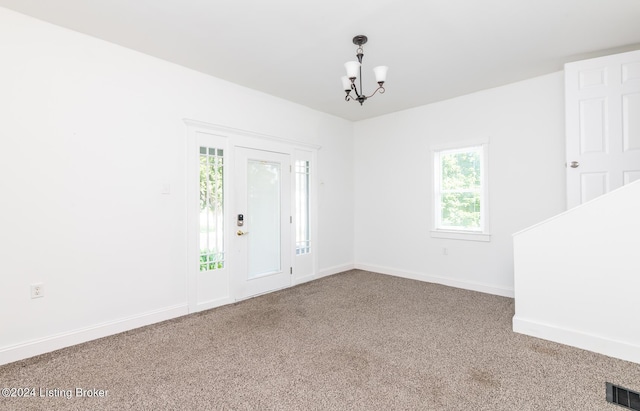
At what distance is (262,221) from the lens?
4199 millimetres

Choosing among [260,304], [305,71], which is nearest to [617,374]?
[260,304]

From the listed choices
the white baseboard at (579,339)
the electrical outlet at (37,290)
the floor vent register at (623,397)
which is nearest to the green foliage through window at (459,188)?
the white baseboard at (579,339)

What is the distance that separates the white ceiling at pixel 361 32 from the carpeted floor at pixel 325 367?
9.31 ft

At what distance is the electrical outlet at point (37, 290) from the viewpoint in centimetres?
250

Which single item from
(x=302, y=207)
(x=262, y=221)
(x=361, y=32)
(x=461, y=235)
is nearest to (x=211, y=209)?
(x=262, y=221)

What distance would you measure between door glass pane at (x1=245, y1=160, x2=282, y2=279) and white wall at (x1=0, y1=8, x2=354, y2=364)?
843 mm

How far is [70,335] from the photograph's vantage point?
8.70 feet

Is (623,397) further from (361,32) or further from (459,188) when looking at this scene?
(361,32)

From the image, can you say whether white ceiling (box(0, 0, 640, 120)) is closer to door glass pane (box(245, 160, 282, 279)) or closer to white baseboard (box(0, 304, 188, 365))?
door glass pane (box(245, 160, 282, 279))

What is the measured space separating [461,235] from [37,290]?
489 centimetres

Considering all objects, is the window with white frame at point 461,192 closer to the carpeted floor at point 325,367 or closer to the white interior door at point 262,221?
the carpeted floor at point 325,367

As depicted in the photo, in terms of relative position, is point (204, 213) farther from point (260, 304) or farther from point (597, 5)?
point (597, 5)

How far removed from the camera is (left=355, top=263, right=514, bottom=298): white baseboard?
4.01 metres

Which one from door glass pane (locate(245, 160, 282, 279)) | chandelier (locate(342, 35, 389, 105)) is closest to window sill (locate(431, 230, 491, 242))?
door glass pane (locate(245, 160, 282, 279))
